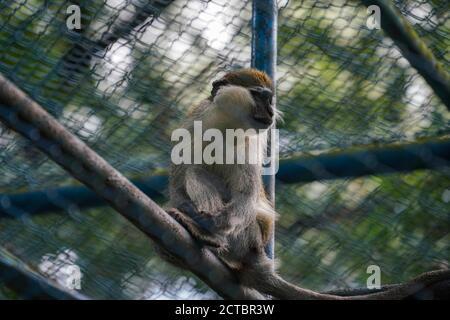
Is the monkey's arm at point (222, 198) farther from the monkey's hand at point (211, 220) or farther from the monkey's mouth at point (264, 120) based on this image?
the monkey's mouth at point (264, 120)

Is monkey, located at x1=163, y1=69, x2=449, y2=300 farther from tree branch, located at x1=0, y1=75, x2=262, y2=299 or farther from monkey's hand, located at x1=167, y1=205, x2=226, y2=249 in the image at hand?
tree branch, located at x1=0, y1=75, x2=262, y2=299

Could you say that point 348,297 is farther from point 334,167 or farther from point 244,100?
point 244,100

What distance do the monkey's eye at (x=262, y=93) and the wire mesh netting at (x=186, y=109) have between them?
253 mm

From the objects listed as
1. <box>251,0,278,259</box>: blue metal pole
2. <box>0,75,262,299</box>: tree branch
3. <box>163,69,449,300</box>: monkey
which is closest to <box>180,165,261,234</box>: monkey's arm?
<box>163,69,449,300</box>: monkey

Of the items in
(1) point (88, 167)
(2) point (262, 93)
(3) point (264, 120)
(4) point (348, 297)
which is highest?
(1) point (88, 167)

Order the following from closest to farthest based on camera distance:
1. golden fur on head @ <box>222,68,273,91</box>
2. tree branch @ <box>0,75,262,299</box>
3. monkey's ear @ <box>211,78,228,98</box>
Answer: tree branch @ <box>0,75,262,299</box> → golden fur on head @ <box>222,68,273,91</box> → monkey's ear @ <box>211,78,228,98</box>

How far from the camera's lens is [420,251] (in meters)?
3.86

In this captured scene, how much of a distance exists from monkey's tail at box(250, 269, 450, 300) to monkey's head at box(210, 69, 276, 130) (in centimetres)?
67

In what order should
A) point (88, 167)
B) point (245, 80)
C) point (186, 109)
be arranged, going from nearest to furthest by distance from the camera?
point (88, 167) < point (245, 80) < point (186, 109)

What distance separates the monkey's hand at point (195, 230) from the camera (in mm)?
2705

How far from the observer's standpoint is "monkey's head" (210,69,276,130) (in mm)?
3178

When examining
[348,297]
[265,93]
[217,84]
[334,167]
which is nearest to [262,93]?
[265,93]

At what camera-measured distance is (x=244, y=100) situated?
326 centimetres

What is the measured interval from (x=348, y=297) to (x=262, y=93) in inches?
37.5
